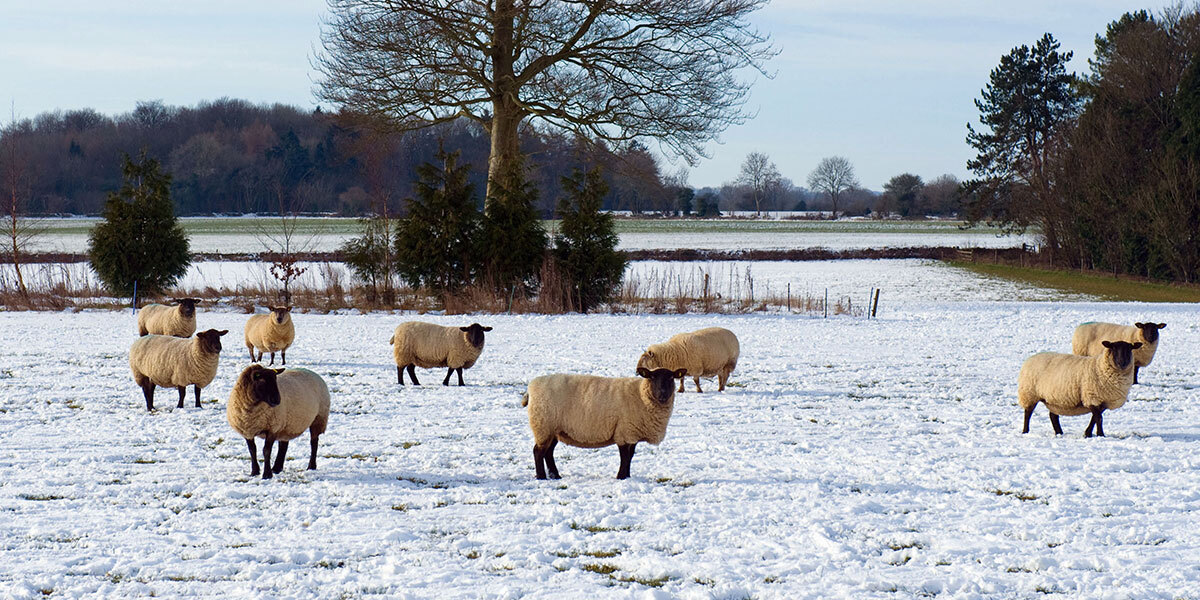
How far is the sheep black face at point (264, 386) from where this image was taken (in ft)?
27.7

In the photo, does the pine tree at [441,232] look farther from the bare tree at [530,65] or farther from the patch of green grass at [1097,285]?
the patch of green grass at [1097,285]

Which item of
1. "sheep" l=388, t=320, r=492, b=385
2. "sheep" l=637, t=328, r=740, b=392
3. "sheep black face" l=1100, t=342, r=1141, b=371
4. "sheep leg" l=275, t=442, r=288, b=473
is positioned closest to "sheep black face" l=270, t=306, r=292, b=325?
"sheep" l=388, t=320, r=492, b=385

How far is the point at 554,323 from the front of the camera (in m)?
23.8

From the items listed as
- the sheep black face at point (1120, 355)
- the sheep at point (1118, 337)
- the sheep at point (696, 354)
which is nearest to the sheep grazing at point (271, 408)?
the sheep at point (696, 354)

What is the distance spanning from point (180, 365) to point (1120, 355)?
1094cm

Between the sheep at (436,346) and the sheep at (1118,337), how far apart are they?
8.84m

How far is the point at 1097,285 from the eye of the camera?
39344mm

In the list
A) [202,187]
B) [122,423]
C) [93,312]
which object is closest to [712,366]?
[122,423]

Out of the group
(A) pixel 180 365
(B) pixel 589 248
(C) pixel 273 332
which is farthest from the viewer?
(B) pixel 589 248

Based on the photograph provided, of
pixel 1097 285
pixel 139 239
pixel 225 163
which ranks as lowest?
pixel 1097 285

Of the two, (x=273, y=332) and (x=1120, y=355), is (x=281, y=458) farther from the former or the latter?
(x=1120, y=355)

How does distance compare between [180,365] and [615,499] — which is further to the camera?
[180,365]

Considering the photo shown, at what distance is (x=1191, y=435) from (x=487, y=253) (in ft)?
65.9

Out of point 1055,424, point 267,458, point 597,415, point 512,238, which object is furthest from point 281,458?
point 512,238
